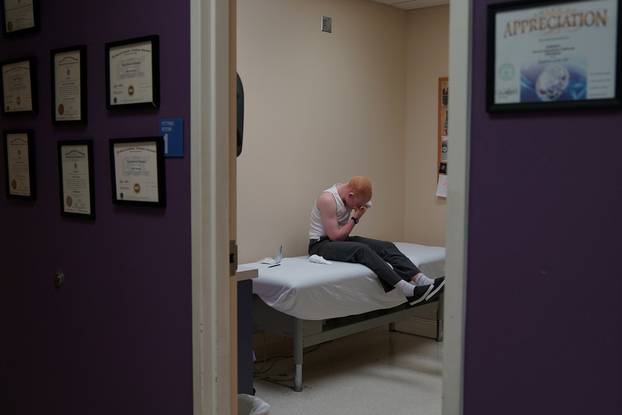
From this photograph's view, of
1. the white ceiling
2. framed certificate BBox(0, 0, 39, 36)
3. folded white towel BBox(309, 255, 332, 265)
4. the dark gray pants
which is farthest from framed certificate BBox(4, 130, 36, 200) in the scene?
the white ceiling

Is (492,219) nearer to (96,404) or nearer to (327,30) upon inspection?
(96,404)

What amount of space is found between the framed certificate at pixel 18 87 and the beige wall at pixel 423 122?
3711 mm

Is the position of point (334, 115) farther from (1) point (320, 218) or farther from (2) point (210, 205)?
(2) point (210, 205)

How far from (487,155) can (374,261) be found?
3055mm

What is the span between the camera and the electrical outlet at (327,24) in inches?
201

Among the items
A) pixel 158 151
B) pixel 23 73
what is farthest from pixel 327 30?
pixel 158 151

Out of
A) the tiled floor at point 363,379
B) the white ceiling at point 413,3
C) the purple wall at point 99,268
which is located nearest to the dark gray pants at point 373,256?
the tiled floor at point 363,379

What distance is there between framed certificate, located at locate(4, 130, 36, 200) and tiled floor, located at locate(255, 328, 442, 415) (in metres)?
1.81

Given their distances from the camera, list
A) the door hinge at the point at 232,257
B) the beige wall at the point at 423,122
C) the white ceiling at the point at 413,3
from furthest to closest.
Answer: the beige wall at the point at 423,122, the white ceiling at the point at 413,3, the door hinge at the point at 232,257

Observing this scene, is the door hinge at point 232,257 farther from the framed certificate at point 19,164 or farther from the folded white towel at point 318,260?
the folded white towel at point 318,260

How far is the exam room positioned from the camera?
447cm

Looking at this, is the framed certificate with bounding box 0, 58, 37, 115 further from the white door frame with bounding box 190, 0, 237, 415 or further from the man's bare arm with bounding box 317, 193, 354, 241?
the man's bare arm with bounding box 317, 193, 354, 241

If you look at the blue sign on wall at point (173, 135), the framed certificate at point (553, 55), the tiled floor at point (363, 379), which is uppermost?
the framed certificate at point (553, 55)

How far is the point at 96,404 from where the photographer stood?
2.56 meters
